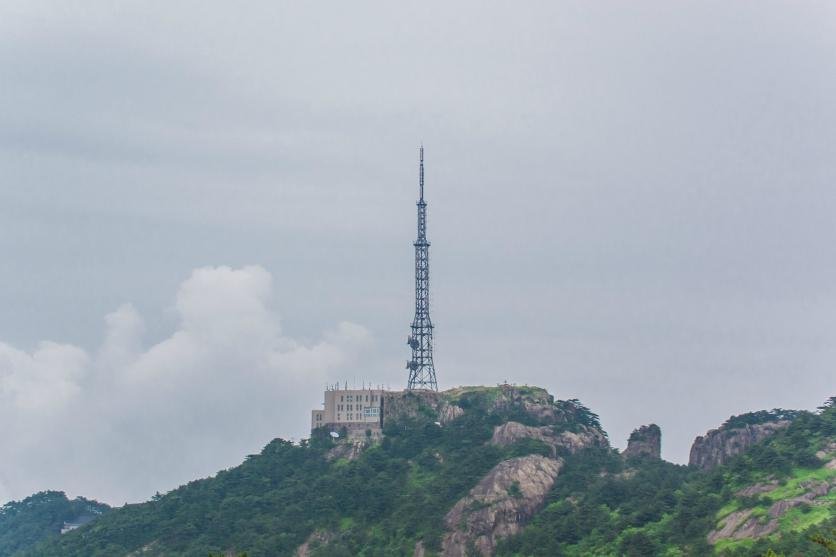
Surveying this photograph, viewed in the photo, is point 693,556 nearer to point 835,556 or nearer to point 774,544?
point 774,544

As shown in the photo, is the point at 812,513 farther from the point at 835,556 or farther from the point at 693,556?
the point at 835,556

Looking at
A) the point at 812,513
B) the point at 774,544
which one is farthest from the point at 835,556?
the point at 812,513

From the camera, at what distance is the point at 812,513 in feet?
639

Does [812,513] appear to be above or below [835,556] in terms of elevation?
above

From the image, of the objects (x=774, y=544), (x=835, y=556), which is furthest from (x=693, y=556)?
(x=835, y=556)

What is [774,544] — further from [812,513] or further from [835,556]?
A: [835,556]

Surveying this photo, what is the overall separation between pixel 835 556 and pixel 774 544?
1139 inches

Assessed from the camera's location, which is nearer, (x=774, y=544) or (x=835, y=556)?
(x=835, y=556)

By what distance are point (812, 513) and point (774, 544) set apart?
14.1m

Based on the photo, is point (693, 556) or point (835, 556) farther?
point (693, 556)

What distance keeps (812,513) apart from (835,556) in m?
40.9

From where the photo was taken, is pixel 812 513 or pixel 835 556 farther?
pixel 812 513

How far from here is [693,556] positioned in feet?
634

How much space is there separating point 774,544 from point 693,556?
1375 cm
